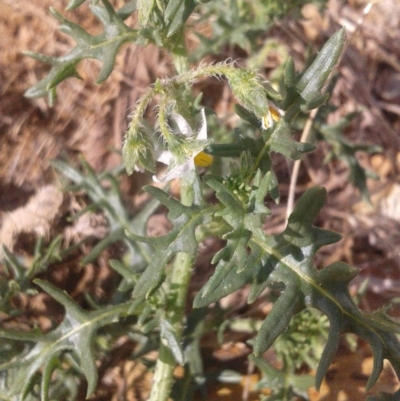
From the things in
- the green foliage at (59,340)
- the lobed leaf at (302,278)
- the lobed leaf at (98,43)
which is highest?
the lobed leaf at (98,43)

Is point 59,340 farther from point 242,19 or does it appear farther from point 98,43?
point 242,19

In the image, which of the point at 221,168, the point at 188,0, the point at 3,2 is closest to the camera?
the point at 188,0

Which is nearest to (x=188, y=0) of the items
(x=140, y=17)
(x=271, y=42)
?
(x=140, y=17)

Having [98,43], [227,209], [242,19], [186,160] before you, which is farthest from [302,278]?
[242,19]

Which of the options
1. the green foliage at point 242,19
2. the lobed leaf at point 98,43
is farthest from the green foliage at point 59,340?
the green foliage at point 242,19

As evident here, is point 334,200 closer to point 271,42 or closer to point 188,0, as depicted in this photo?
point 271,42

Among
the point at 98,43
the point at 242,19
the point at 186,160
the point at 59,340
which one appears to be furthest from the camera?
the point at 242,19

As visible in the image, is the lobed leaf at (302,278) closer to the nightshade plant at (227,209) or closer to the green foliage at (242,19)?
the nightshade plant at (227,209)

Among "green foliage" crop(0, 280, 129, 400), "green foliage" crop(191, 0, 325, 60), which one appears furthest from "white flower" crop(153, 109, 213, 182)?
"green foliage" crop(191, 0, 325, 60)
